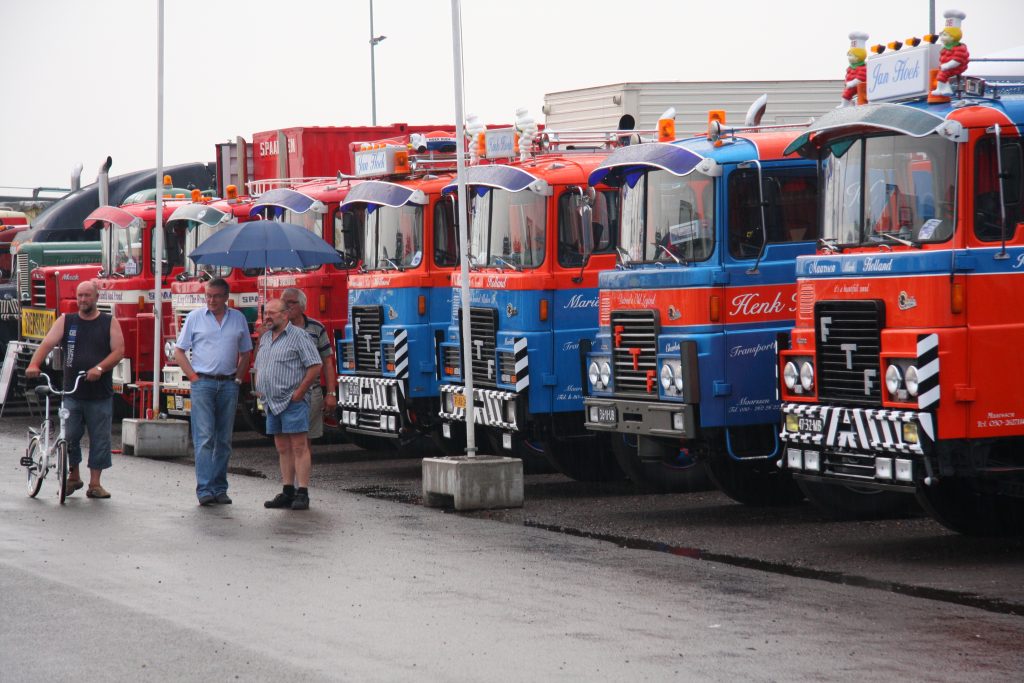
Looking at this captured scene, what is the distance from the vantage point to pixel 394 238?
57.4ft

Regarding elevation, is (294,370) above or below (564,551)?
above

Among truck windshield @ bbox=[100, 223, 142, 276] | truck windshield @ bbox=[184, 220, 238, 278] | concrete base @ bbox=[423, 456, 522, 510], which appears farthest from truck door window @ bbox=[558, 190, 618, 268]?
truck windshield @ bbox=[100, 223, 142, 276]

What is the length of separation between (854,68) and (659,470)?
4.41m

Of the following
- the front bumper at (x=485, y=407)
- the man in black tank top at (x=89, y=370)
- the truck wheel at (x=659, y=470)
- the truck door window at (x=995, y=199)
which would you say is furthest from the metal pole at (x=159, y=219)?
the truck door window at (x=995, y=199)

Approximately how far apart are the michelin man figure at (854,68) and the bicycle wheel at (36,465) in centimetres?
755

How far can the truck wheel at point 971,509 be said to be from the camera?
458 inches

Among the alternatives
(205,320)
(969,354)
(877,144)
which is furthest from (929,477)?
(205,320)

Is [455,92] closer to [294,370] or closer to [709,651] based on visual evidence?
[294,370]

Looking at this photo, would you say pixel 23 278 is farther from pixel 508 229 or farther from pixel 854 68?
pixel 854 68

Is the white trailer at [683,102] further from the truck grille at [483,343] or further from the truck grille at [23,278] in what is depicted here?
the truck grille at [23,278]

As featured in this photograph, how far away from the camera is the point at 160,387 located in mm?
21266

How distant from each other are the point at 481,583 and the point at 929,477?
2.95m

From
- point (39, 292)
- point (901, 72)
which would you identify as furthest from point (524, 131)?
point (39, 292)

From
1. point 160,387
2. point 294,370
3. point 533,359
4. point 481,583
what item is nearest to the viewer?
point 481,583
